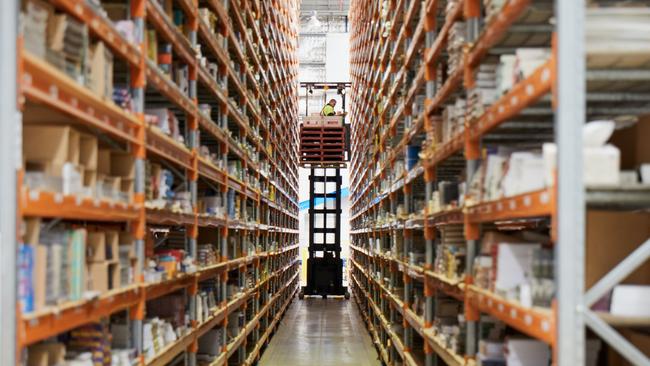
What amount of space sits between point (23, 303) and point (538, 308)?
7.30 feet

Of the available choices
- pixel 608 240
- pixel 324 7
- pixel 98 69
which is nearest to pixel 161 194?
pixel 98 69

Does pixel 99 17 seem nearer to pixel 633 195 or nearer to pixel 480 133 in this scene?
pixel 480 133

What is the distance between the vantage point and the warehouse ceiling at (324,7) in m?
23.4

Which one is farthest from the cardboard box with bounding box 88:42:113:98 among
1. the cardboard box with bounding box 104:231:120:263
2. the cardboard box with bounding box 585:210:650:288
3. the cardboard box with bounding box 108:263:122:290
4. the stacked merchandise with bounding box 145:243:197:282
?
the cardboard box with bounding box 585:210:650:288

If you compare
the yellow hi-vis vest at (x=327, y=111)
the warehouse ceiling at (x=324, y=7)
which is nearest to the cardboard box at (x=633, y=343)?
the yellow hi-vis vest at (x=327, y=111)

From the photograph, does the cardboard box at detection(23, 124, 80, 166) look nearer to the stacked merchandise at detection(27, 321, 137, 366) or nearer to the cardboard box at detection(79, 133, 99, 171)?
the cardboard box at detection(79, 133, 99, 171)

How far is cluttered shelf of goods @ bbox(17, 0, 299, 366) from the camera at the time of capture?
3135mm

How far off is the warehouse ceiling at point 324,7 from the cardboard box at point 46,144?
2053 centimetres

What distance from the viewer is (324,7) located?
942 inches

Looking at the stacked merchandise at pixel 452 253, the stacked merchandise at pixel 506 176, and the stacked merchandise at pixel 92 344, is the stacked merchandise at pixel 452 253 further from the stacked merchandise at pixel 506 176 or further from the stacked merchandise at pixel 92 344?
the stacked merchandise at pixel 92 344

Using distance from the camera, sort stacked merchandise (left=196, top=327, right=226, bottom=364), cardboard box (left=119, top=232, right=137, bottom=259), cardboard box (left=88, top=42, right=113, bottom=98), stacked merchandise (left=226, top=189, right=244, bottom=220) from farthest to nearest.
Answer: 1. stacked merchandise (left=226, top=189, right=244, bottom=220)
2. stacked merchandise (left=196, top=327, right=226, bottom=364)
3. cardboard box (left=119, top=232, right=137, bottom=259)
4. cardboard box (left=88, top=42, right=113, bottom=98)

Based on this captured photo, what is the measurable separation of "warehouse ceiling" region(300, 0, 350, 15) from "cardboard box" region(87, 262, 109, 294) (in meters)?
20.3

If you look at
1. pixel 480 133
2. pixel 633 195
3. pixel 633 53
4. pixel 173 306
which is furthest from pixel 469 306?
pixel 173 306

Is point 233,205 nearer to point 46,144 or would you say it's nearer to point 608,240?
point 46,144
